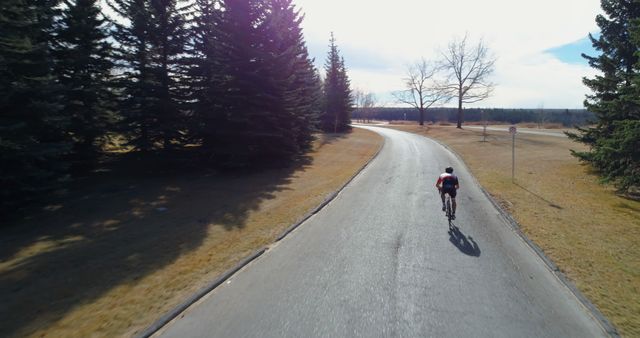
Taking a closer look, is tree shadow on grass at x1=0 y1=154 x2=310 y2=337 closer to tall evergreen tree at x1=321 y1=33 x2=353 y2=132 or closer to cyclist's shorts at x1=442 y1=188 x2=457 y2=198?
cyclist's shorts at x1=442 y1=188 x2=457 y2=198

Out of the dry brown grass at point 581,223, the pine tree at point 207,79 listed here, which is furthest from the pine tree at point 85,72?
the dry brown grass at point 581,223

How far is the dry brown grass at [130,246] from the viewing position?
536 cm

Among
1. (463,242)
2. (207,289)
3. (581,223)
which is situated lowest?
(581,223)

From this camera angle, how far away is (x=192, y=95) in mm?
19016

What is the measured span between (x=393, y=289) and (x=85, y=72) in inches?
767

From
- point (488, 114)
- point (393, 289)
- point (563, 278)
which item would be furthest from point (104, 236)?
point (488, 114)

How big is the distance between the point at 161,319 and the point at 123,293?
146cm

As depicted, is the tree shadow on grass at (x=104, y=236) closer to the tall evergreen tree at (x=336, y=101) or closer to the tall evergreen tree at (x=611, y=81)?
the tall evergreen tree at (x=611, y=81)

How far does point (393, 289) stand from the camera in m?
5.93

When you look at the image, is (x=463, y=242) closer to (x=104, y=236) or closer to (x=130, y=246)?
(x=130, y=246)

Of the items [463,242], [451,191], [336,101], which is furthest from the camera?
[336,101]

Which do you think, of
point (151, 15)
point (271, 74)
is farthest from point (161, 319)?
point (151, 15)

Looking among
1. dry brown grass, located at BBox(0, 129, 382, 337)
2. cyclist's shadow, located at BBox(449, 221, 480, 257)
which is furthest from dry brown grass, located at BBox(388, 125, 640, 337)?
dry brown grass, located at BBox(0, 129, 382, 337)

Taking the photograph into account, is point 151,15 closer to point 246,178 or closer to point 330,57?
point 246,178
